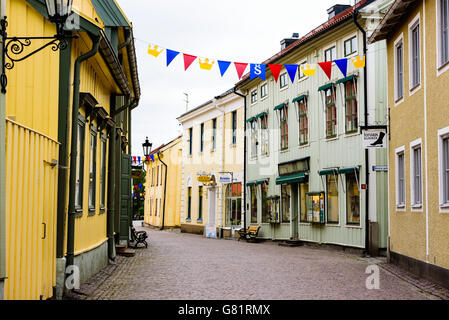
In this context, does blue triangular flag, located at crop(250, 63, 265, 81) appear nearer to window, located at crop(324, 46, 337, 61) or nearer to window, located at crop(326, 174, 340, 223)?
window, located at crop(324, 46, 337, 61)

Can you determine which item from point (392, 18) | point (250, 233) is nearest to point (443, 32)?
point (392, 18)

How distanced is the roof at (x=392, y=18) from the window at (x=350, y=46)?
15.4ft

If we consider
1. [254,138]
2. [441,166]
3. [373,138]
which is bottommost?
[441,166]

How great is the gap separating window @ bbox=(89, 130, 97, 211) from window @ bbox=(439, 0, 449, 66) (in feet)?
22.4

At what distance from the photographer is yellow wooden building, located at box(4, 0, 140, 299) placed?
7.15m

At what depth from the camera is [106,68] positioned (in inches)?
536

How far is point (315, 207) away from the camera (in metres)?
23.4

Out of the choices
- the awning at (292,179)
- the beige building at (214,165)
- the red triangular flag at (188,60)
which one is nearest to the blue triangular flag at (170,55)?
the red triangular flag at (188,60)

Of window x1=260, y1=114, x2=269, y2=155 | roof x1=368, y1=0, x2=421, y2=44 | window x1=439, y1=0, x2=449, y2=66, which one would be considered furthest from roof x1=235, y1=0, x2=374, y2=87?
window x1=439, y1=0, x2=449, y2=66

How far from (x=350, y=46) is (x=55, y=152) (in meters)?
14.4

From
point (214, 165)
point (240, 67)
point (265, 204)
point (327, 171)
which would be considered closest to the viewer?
point (240, 67)

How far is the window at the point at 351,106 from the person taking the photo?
21.0 m

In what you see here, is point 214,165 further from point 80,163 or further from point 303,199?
point 80,163

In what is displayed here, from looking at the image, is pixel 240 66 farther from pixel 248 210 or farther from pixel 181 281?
pixel 248 210
